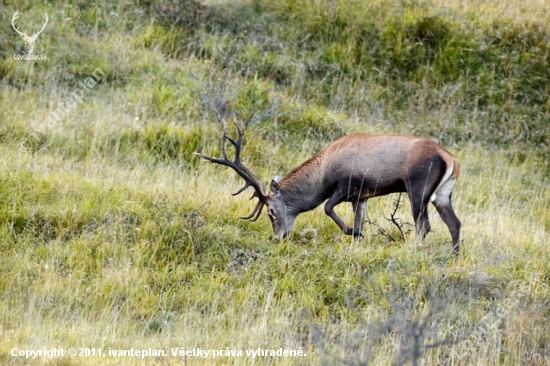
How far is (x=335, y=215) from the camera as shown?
24.2 ft

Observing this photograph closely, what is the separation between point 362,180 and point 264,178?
75.0 inches

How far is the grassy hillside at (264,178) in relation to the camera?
224 inches

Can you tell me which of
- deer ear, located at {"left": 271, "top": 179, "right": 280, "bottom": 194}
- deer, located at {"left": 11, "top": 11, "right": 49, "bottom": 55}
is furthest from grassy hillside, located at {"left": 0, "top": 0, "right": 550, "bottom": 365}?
deer ear, located at {"left": 271, "top": 179, "right": 280, "bottom": 194}

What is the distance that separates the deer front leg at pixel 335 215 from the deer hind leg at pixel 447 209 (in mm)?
832

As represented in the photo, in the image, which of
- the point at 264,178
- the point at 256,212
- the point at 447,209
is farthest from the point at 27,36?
the point at 447,209

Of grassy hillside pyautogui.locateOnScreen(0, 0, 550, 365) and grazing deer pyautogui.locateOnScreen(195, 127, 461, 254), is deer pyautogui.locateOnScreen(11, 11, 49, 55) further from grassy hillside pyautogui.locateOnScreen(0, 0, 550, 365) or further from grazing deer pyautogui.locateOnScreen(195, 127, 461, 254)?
grazing deer pyautogui.locateOnScreen(195, 127, 461, 254)

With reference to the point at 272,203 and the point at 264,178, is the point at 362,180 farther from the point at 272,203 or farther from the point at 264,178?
the point at 264,178

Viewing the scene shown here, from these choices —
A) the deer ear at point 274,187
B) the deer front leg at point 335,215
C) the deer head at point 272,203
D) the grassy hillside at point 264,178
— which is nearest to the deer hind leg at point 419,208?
the grassy hillside at point 264,178

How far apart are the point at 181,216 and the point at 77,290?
5.26ft

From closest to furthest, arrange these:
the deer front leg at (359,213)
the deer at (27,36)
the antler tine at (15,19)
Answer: the deer front leg at (359,213), the deer at (27,36), the antler tine at (15,19)

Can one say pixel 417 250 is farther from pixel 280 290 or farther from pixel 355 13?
pixel 355 13

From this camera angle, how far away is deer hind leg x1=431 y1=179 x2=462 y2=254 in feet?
23.6

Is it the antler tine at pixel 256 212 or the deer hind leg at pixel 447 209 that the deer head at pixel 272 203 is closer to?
the antler tine at pixel 256 212

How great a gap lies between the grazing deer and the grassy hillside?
0.26 m
